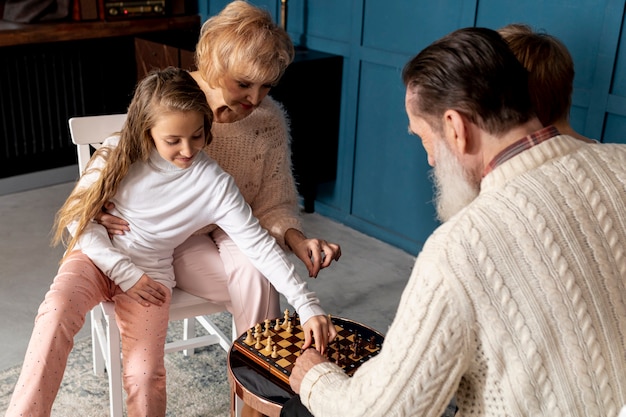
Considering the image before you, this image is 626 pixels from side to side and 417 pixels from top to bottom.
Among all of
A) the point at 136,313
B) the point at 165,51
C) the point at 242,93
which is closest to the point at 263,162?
the point at 242,93

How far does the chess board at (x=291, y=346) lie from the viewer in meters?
A: 1.55

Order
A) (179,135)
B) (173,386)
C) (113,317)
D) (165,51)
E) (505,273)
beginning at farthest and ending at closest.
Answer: (165,51) → (173,386) → (113,317) → (179,135) → (505,273)

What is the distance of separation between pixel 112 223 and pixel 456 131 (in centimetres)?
105

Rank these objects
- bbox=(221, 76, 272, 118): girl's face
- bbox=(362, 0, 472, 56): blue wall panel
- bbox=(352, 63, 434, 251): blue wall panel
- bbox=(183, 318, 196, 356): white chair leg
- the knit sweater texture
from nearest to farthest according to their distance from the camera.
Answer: the knit sweater texture < bbox=(221, 76, 272, 118): girl's face < bbox=(183, 318, 196, 356): white chair leg < bbox=(362, 0, 472, 56): blue wall panel < bbox=(352, 63, 434, 251): blue wall panel

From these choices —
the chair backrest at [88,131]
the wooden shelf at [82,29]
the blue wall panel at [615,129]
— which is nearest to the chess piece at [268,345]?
the chair backrest at [88,131]

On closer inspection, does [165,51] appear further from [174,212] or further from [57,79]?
[174,212]

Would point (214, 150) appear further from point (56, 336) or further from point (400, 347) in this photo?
point (400, 347)

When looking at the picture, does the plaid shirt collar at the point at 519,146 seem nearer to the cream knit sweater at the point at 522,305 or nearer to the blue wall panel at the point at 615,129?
the cream knit sweater at the point at 522,305

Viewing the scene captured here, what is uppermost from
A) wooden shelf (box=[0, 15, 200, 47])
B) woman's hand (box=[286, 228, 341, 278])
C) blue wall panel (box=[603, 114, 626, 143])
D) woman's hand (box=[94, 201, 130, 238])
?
wooden shelf (box=[0, 15, 200, 47])

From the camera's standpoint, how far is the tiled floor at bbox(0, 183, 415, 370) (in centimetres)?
275


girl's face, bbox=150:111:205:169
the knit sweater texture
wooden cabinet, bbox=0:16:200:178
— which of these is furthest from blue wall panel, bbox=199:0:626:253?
girl's face, bbox=150:111:205:169

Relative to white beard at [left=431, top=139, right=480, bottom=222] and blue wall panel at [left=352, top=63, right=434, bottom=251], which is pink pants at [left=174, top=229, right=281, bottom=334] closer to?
white beard at [left=431, top=139, right=480, bottom=222]

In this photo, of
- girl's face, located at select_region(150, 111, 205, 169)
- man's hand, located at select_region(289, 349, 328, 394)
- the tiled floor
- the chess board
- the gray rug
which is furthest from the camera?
the tiled floor

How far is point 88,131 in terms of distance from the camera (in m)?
2.17
